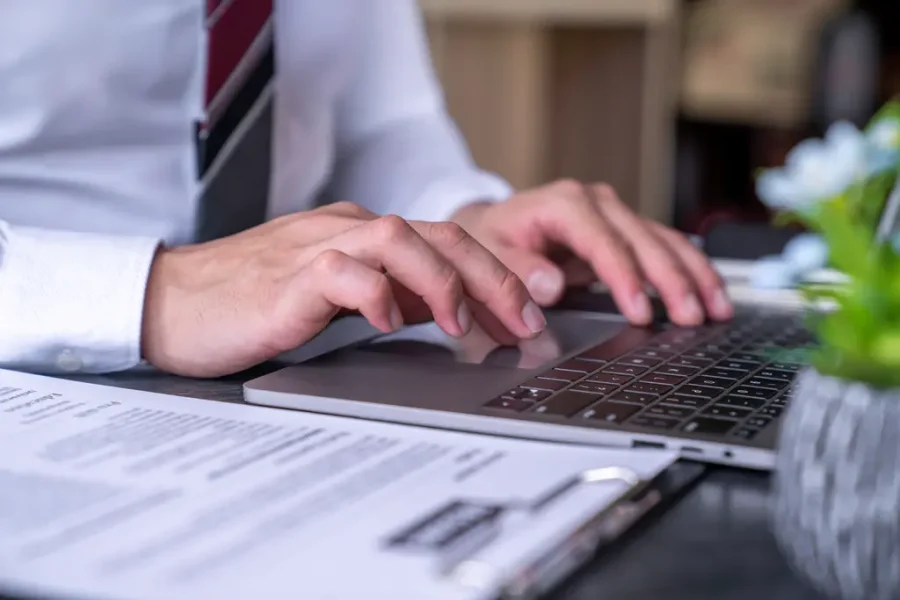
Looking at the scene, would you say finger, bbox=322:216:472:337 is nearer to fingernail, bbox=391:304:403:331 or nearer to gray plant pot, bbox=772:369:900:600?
fingernail, bbox=391:304:403:331

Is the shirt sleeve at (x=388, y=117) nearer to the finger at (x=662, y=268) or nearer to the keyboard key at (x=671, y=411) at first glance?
the finger at (x=662, y=268)

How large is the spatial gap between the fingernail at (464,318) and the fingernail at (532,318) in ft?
0.13

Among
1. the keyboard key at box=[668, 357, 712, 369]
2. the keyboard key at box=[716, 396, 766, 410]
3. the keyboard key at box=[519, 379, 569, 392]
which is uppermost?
the keyboard key at box=[716, 396, 766, 410]

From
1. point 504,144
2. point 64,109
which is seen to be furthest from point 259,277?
point 504,144

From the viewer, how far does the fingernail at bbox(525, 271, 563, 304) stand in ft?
2.72

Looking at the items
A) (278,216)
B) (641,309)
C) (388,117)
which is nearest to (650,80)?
(388,117)

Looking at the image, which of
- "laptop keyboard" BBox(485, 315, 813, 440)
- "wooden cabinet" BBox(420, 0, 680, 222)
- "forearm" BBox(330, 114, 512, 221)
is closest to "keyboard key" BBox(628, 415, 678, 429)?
"laptop keyboard" BBox(485, 315, 813, 440)

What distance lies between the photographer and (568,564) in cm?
34

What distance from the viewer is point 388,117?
1231 mm

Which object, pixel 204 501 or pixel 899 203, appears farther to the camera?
pixel 899 203

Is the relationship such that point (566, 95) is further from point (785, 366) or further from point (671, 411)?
point (671, 411)

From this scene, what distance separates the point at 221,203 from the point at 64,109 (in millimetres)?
143

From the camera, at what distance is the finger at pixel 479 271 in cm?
64

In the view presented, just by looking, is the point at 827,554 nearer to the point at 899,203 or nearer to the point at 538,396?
the point at 538,396
